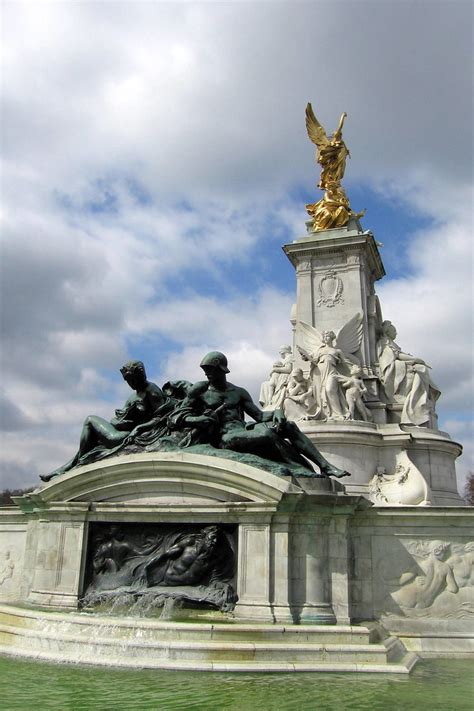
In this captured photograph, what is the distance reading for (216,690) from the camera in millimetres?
6879

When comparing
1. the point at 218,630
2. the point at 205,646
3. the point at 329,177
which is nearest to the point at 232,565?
the point at 218,630

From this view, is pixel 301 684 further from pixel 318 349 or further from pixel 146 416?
pixel 318 349

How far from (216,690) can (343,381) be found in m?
11.5

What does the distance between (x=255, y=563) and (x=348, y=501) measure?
1.60 meters

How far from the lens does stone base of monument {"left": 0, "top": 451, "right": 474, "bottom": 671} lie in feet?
27.9

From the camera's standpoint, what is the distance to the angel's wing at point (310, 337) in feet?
63.3

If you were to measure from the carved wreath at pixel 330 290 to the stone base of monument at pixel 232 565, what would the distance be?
10599 mm

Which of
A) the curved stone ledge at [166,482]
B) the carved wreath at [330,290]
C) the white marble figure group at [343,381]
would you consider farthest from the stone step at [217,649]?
the carved wreath at [330,290]

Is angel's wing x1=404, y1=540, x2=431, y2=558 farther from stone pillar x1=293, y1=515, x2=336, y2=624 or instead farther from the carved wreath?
the carved wreath

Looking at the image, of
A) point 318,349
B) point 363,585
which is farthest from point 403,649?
point 318,349

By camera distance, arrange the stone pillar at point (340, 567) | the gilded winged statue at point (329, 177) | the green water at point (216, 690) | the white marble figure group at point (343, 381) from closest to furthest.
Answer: the green water at point (216, 690) → the stone pillar at point (340, 567) → the white marble figure group at point (343, 381) → the gilded winged statue at point (329, 177)

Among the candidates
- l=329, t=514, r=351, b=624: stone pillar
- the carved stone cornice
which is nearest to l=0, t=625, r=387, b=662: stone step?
l=329, t=514, r=351, b=624: stone pillar

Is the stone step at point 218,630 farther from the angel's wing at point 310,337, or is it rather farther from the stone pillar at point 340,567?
the angel's wing at point 310,337

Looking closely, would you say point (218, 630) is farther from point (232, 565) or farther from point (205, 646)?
point (232, 565)
